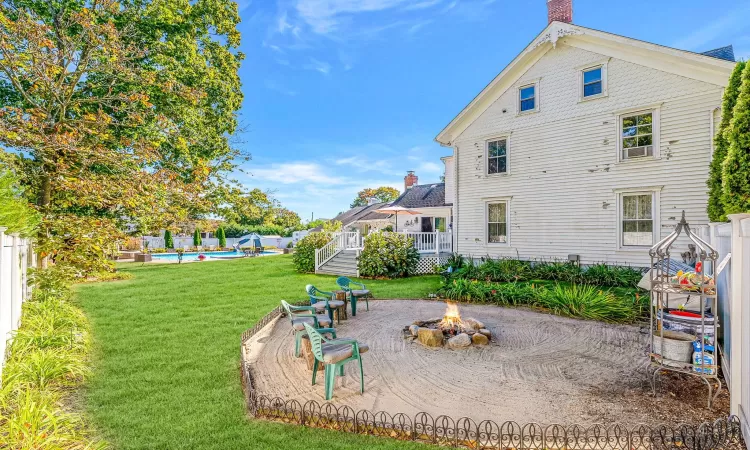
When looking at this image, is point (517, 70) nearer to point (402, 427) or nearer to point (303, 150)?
point (402, 427)

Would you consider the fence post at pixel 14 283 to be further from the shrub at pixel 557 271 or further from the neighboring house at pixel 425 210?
the neighboring house at pixel 425 210

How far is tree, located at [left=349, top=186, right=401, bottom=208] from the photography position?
66.1 m

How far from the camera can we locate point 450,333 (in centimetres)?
695

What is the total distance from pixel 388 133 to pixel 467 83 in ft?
37.5

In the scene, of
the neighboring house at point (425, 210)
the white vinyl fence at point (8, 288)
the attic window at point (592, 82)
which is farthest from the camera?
the neighboring house at point (425, 210)

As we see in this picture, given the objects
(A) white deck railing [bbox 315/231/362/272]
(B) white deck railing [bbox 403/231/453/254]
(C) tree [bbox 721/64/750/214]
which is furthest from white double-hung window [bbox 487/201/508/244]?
(C) tree [bbox 721/64/750/214]

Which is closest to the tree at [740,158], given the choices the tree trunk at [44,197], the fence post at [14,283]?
the fence post at [14,283]

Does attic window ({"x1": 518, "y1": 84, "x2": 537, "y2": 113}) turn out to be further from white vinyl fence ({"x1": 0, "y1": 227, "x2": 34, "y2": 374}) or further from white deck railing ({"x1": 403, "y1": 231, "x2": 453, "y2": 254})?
white vinyl fence ({"x1": 0, "y1": 227, "x2": 34, "y2": 374})

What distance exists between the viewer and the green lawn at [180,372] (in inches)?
141

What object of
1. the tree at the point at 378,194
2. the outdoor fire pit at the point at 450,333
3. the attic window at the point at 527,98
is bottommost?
the outdoor fire pit at the point at 450,333

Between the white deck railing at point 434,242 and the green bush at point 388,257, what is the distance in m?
1.49

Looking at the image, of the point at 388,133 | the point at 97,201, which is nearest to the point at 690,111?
the point at 97,201

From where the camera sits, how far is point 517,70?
1423 centimetres

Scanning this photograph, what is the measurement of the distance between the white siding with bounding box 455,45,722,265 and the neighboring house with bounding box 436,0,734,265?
34 millimetres
